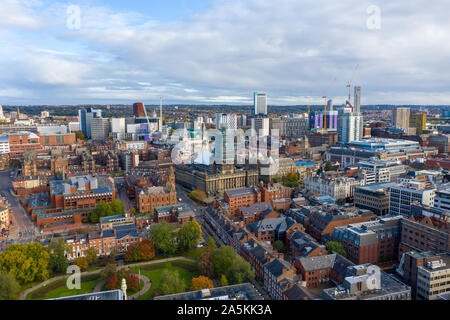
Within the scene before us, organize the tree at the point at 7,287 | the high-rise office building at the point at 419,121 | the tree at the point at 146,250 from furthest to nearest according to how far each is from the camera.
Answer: the high-rise office building at the point at 419,121 → the tree at the point at 146,250 → the tree at the point at 7,287

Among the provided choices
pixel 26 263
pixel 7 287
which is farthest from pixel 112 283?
pixel 26 263

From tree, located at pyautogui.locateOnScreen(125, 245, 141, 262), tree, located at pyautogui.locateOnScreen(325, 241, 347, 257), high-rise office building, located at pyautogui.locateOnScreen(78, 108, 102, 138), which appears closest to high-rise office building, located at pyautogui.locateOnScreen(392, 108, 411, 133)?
tree, located at pyautogui.locateOnScreen(325, 241, 347, 257)

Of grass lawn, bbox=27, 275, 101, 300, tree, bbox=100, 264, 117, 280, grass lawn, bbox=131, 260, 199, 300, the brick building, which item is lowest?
grass lawn, bbox=27, 275, 101, 300

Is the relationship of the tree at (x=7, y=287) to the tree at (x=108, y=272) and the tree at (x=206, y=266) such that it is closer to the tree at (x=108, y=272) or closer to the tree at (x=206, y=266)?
the tree at (x=108, y=272)

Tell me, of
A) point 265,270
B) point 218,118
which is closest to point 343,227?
point 265,270

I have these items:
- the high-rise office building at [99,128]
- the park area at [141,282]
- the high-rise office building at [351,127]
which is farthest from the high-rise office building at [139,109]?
the park area at [141,282]

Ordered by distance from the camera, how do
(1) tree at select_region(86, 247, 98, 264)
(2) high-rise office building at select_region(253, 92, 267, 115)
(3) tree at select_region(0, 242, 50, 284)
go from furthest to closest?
(2) high-rise office building at select_region(253, 92, 267, 115)
(1) tree at select_region(86, 247, 98, 264)
(3) tree at select_region(0, 242, 50, 284)

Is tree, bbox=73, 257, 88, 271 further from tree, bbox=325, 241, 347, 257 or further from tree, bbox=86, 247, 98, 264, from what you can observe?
tree, bbox=325, 241, 347, 257
